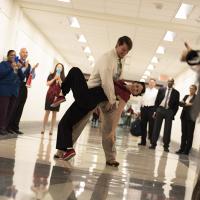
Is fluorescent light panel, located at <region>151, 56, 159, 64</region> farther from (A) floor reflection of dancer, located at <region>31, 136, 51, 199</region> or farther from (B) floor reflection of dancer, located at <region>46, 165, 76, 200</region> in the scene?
(B) floor reflection of dancer, located at <region>46, 165, 76, 200</region>

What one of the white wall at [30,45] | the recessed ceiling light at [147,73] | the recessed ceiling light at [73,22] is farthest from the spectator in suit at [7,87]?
the recessed ceiling light at [147,73]

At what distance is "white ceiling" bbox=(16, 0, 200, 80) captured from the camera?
30.0ft

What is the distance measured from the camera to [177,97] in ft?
30.6

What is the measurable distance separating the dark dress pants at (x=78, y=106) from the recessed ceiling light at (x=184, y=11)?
497 centimetres

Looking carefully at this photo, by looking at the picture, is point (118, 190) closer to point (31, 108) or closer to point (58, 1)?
point (58, 1)

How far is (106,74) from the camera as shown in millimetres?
4344

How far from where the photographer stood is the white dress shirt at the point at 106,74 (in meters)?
4.34

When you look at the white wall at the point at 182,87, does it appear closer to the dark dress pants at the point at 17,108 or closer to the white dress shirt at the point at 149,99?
the white dress shirt at the point at 149,99

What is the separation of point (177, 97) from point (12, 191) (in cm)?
715

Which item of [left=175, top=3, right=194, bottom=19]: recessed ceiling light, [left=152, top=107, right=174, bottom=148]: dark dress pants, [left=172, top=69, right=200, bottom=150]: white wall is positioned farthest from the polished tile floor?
[left=172, top=69, right=200, bottom=150]: white wall

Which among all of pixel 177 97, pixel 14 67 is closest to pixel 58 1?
pixel 14 67

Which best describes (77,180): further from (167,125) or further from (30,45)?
(30,45)

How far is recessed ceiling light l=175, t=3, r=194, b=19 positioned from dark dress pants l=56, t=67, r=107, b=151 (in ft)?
16.3

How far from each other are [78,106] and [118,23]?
6375 mm
